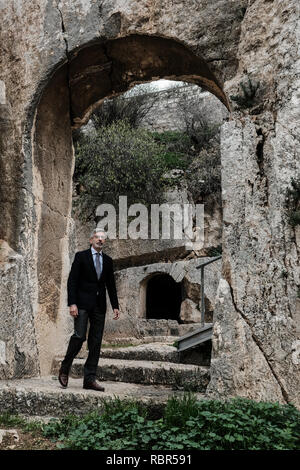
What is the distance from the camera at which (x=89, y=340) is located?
16.1 feet

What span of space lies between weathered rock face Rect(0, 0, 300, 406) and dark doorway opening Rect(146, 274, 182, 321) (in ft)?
33.3

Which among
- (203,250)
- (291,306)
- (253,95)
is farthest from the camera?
(203,250)

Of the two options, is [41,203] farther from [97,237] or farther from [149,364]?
[149,364]

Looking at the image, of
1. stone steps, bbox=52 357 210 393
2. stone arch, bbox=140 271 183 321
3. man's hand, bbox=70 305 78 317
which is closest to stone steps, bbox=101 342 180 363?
stone steps, bbox=52 357 210 393

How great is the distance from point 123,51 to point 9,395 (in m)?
4.05

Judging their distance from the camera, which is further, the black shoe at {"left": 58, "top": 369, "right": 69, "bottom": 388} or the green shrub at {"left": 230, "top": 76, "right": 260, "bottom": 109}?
the black shoe at {"left": 58, "top": 369, "right": 69, "bottom": 388}

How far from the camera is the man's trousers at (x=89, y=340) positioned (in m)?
4.84

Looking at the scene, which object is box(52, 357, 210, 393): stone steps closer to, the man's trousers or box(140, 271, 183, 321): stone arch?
the man's trousers

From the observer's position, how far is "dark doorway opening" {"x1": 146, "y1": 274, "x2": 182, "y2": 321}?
1652 centimetres

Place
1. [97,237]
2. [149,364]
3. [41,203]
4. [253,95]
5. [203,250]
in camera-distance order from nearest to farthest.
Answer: [253,95]
[97,237]
[149,364]
[41,203]
[203,250]

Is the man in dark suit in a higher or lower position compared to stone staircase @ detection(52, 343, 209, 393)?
higher

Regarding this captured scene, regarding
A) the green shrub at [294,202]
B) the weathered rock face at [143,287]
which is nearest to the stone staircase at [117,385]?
the green shrub at [294,202]

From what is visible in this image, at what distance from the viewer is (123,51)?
589cm

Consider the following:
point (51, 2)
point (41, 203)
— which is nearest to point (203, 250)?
point (41, 203)
